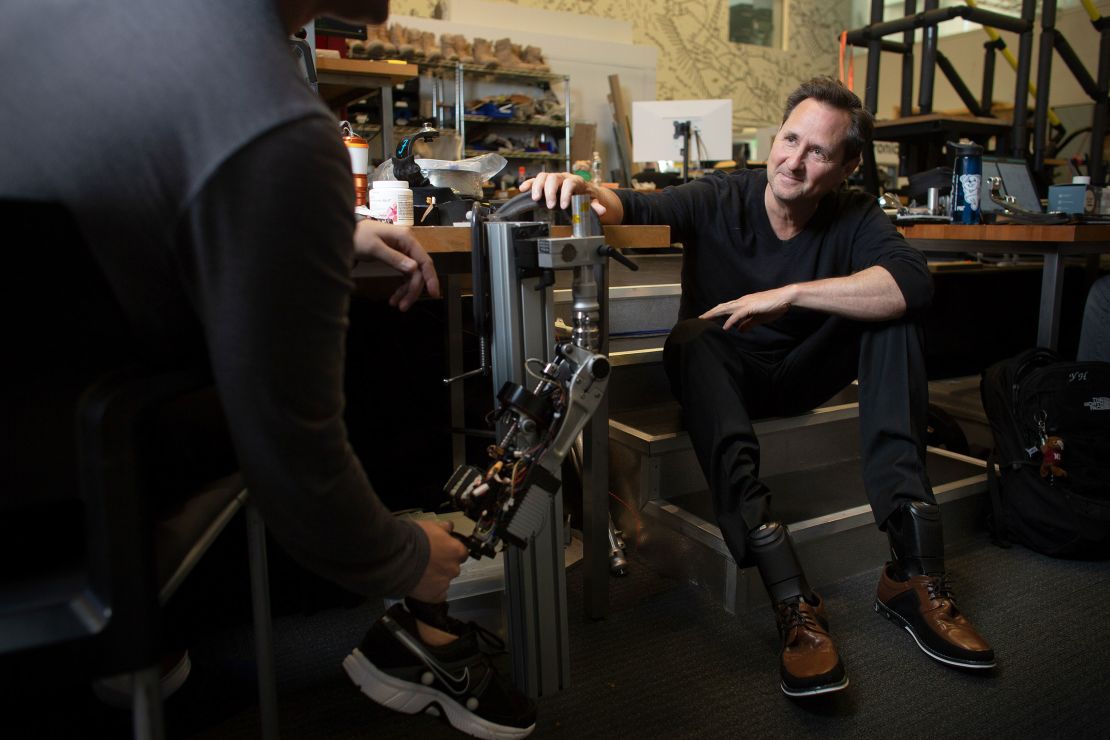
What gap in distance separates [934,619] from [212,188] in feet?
4.37

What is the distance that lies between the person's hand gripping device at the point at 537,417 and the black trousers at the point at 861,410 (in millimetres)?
444

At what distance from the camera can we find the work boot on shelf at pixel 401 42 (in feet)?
17.4

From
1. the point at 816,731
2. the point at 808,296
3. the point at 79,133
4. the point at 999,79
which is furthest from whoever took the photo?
the point at 999,79

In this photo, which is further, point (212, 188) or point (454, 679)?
point (454, 679)

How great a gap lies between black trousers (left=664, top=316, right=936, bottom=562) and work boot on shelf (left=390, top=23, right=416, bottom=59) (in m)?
4.47

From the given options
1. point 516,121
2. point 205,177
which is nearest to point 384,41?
point 516,121

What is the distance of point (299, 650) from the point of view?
1352 mm

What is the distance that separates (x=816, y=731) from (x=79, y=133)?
3.81 ft

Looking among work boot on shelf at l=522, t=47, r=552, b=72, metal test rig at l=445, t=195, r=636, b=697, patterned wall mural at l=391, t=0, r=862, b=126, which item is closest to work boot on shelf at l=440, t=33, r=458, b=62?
work boot on shelf at l=522, t=47, r=552, b=72

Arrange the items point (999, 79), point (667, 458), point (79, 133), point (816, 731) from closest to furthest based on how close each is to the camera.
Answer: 1. point (79, 133)
2. point (816, 731)
3. point (667, 458)
4. point (999, 79)

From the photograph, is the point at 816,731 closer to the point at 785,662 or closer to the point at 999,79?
the point at 785,662

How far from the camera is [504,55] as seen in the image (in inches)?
229

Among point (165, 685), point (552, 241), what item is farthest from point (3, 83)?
point (165, 685)

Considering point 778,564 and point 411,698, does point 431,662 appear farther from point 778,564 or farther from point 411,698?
point 778,564
